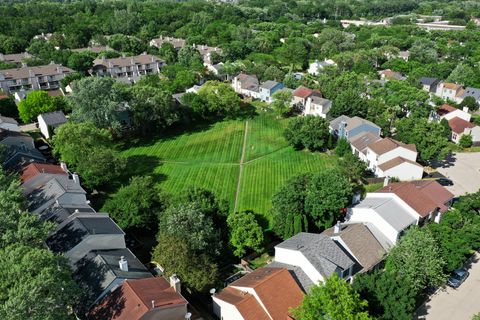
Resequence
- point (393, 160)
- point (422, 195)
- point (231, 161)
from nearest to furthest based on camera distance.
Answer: point (422, 195)
point (393, 160)
point (231, 161)

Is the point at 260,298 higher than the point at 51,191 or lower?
lower

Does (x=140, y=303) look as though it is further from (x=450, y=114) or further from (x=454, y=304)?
(x=450, y=114)

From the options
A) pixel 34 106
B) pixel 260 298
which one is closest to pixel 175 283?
pixel 260 298

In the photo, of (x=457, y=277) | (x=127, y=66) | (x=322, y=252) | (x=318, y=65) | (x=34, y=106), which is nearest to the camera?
(x=322, y=252)

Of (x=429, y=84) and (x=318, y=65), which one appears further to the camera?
(x=318, y=65)

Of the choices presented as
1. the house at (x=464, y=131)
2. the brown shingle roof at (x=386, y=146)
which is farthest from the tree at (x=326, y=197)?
the house at (x=464, y=131)

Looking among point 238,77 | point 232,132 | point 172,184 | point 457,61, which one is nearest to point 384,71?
point 457,61
